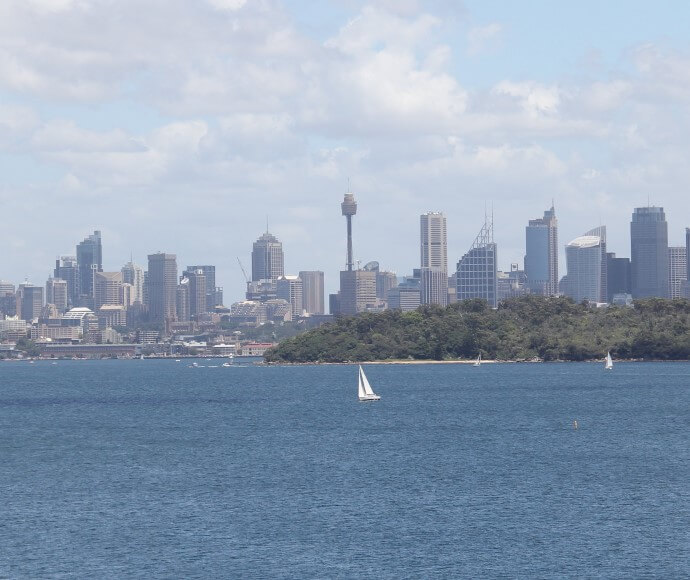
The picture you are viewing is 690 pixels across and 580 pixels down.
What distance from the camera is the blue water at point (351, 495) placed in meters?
60.7

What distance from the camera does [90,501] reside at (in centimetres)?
7669

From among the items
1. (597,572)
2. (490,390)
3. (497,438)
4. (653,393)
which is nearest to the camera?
(597,572)

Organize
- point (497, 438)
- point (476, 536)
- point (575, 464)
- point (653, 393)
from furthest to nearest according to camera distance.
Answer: point (653, 393)
point (497, 438)
point (575, 464)
point (476, 536)

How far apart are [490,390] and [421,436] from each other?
221 feet

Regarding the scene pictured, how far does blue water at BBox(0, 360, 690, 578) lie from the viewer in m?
60.7

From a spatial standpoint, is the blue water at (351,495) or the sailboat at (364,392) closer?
the blue water at (351,495)

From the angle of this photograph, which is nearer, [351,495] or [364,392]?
[351,495]

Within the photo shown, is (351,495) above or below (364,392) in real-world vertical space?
below

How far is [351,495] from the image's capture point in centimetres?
7800

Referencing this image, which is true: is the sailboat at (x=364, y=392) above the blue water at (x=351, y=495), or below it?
above

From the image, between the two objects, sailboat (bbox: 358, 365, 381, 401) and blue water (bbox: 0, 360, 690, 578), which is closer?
blue water (bbox: 0, 360, 690, 578)

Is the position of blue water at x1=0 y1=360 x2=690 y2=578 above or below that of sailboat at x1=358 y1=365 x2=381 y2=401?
below

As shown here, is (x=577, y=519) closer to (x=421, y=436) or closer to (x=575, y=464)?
(x=575, y=464)

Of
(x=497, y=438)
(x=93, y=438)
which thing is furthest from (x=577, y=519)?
(x=93, y=438)
